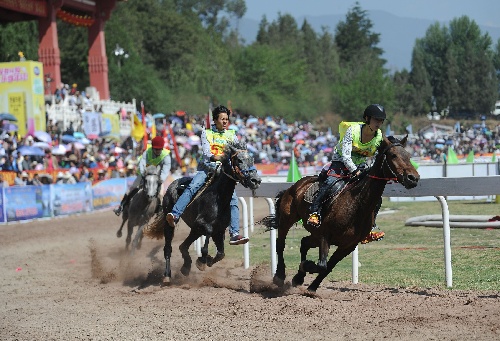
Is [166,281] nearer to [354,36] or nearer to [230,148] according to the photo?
[230,148]

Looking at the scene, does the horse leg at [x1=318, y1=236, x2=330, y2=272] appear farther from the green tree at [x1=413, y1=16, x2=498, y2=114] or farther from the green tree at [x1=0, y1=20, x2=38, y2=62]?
the green tree at [x1=413, y1=16, x2=498, y2=114]

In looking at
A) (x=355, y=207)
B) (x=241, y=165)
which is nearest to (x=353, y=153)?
(x=355, y=207)

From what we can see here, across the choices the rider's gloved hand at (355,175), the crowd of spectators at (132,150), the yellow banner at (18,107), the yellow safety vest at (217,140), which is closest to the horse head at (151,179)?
the crowd of spectators at (132,150)

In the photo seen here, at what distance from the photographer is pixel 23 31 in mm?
59281

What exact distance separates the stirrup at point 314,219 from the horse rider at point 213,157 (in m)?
1.94

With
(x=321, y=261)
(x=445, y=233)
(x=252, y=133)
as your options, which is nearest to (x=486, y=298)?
(x=445, y=233)

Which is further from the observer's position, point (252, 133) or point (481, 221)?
point (252, 133)

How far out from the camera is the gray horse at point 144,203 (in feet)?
52.4

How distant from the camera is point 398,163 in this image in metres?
9.41

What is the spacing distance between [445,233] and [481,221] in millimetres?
6337

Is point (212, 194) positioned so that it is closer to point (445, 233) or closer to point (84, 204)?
point (445, 233)

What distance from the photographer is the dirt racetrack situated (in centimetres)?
809

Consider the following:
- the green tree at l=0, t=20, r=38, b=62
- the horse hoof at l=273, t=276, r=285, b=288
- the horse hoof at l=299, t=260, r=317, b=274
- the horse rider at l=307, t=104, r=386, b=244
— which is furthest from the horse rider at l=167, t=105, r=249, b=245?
the green tree at l=0, t=20, r=38, b=62

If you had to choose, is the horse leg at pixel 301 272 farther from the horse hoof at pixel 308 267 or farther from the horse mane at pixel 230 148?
the horse mane at pixel 230 148
